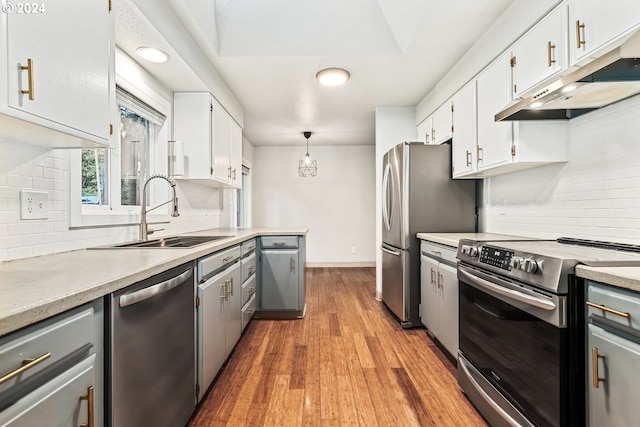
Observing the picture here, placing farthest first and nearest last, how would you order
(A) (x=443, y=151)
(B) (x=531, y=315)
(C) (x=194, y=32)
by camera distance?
1. (A) (x=443, y=151)
2. (C) (x=194, y=32)
3. (B) (x=531, y=315)

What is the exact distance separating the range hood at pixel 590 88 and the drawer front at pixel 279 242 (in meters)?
2.04

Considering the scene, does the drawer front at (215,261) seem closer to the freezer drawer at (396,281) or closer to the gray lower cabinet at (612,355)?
the freezer drawer at (396,281)

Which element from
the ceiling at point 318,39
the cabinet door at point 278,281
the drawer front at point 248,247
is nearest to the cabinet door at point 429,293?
the cabinet door at point 278,281

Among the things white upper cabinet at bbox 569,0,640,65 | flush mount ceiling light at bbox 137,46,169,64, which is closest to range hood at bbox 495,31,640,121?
white upper cabinet at bbox 569,0,640,65

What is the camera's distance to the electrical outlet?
1.29 metres

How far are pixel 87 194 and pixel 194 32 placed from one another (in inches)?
52.0

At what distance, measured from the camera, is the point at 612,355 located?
0.97 meters

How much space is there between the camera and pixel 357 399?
1.78 meters

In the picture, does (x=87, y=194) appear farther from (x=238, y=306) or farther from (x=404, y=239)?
(x=404, y=239)

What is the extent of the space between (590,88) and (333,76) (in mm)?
1949

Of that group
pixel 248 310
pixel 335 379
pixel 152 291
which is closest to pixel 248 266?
pixel 248 310

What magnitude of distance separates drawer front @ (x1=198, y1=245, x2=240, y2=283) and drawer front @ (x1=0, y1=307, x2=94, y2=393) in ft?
2.66

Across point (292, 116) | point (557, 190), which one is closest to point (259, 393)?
point (557, 190)

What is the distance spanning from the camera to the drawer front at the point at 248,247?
2586 millimetres
